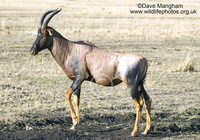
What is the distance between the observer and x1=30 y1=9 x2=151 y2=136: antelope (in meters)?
8.02

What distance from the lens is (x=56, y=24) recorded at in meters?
32.3

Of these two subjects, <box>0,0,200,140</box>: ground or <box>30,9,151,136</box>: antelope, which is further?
<box>0,0,200,140</box>: ground

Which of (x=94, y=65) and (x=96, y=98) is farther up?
(x=94, y=65)

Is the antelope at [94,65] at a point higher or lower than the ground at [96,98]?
higher

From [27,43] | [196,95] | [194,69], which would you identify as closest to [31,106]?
[196,95]

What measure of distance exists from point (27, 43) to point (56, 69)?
7706mm

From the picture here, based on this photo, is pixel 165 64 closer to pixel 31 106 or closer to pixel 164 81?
pixel 164 81

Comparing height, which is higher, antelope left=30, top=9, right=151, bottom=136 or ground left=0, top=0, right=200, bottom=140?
antelope left=30, top=9, right=151, bottom=136

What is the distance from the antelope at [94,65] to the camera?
8016mm

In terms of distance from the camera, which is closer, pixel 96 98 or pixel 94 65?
pixel 94 65

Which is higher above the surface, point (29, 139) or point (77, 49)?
point (77, 49)

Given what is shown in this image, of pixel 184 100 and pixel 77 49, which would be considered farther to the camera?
pixel 184 100

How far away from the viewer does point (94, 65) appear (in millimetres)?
8266

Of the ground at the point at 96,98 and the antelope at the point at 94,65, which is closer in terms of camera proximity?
the antelope at the point at 94,65
